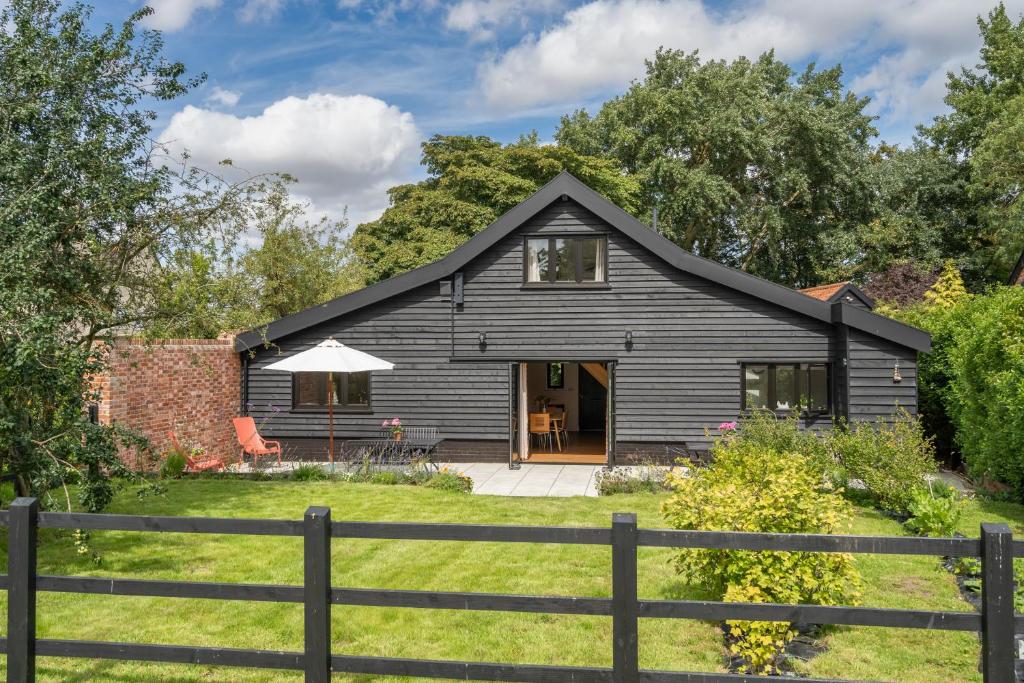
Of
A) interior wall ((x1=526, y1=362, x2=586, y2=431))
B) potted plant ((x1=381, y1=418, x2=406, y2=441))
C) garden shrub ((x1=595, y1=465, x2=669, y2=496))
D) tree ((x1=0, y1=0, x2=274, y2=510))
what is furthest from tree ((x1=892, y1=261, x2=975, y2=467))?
tree ((x1=0, y1=0, x2=274, y2=510))

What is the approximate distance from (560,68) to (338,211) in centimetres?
1656

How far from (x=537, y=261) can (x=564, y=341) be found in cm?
189

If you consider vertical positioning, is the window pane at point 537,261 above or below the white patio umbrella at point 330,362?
above

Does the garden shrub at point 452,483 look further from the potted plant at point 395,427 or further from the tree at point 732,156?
the tree at point 732,156

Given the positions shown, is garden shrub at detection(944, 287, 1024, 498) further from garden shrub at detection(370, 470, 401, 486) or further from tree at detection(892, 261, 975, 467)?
garden shrub at detection(370, 470, 401, 486)

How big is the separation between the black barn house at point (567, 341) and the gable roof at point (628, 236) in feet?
0.10

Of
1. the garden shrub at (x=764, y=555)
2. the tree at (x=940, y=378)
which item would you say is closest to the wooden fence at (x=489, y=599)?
the garden shrub at (x=764, y=555)

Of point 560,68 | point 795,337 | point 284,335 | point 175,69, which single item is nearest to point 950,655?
point 795,337

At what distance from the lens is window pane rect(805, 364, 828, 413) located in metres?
15.2

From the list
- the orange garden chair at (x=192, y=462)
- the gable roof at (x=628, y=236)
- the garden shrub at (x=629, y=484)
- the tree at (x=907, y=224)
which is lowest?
the garden shrub at (x=629, y=484)

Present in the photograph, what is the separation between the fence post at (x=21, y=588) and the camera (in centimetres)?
399

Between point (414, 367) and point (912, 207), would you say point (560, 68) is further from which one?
point (414, 367)

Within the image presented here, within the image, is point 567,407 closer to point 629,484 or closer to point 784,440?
point 629,484

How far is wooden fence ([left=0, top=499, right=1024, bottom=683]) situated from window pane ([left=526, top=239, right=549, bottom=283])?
12.3m
